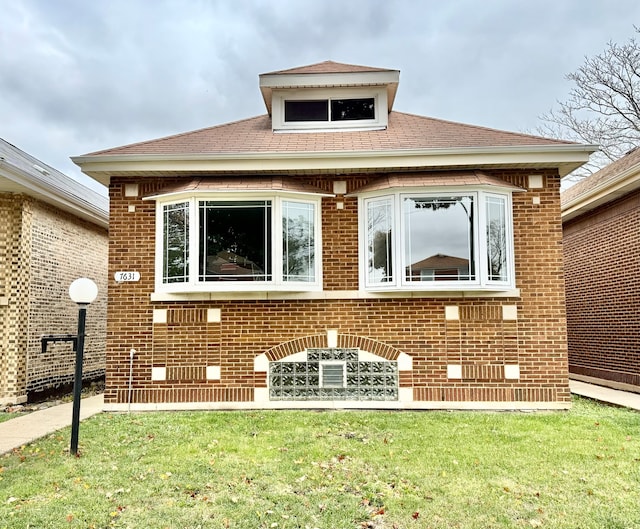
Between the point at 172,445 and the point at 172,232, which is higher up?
the point at 172,232

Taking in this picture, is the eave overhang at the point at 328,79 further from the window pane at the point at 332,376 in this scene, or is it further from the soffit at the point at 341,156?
the window pane at the point at 332,376

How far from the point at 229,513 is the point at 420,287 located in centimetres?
464

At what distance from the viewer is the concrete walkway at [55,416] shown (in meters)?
6.39

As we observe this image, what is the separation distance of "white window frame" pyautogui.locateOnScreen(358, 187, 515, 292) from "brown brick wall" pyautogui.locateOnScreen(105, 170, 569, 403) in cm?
21

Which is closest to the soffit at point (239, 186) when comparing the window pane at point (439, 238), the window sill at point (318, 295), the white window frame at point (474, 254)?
the white window frame at point (474, 254)

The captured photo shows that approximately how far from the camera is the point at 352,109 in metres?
9.69

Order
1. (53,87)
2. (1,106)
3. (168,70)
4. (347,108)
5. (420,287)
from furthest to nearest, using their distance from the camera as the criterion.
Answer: (1,106)
(53,87)
(168,70)
(347,108)
(420,287)

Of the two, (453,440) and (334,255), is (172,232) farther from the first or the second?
(453,440)

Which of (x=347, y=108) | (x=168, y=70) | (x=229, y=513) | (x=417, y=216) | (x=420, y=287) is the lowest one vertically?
(x=229, y=513)

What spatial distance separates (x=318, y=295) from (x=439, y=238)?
2.12 metres

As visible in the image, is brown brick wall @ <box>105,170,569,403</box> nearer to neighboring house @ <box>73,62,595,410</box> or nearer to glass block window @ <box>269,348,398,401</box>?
neighboring house @ <box>73,62,595,410</box>

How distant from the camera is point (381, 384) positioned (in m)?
7.97

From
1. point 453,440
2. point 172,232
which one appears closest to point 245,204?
point 172,232

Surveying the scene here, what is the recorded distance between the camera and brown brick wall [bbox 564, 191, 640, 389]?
966 centimetres
